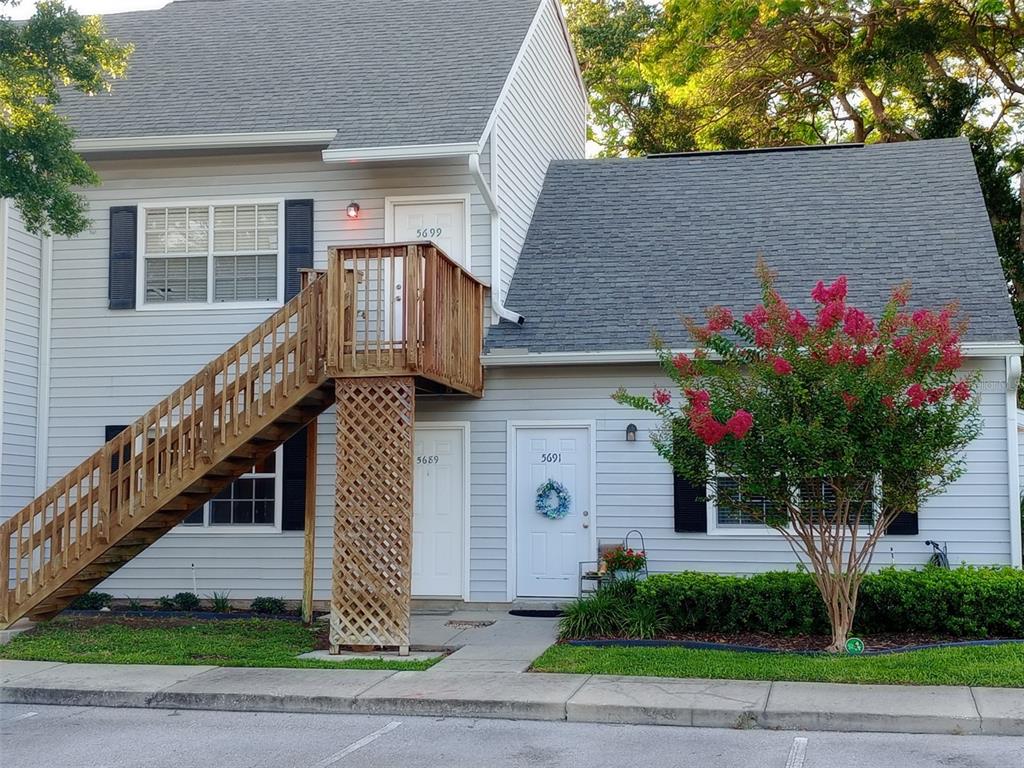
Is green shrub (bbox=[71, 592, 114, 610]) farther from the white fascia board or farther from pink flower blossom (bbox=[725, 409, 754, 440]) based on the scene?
pink flower blossom (bbox=[725, 409, 754, 440])

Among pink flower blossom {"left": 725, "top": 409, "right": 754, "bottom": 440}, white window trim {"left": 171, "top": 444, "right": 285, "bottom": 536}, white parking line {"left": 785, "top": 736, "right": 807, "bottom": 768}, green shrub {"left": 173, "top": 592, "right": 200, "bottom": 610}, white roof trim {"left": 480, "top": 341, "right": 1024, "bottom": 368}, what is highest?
white roof trim {"left": 480, "top": 341, "right": 1024, "bottom": 368}

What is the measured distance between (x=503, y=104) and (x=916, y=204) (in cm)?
541

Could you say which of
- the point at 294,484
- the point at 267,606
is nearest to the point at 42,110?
the point at 294,484

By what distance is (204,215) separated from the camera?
44.9 feet

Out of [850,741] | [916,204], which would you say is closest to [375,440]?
[850,741]

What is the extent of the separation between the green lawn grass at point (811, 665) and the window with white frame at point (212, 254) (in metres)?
6.09

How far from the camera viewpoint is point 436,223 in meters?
13.2

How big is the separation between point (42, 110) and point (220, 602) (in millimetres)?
5700

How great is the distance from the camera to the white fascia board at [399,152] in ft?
39.8

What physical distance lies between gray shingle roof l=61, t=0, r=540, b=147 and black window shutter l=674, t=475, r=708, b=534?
4.48 metres

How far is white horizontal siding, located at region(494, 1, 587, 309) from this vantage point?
548 inches

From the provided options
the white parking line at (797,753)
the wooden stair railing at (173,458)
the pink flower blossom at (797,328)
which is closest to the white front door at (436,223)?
the wooden stair railing at (173,458)

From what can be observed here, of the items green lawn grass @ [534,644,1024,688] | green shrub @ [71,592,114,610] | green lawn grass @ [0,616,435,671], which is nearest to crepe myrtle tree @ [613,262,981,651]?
green lawn grass @ [534,644,1024,688]

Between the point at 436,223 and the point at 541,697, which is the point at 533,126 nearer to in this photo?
the point at 436,223
